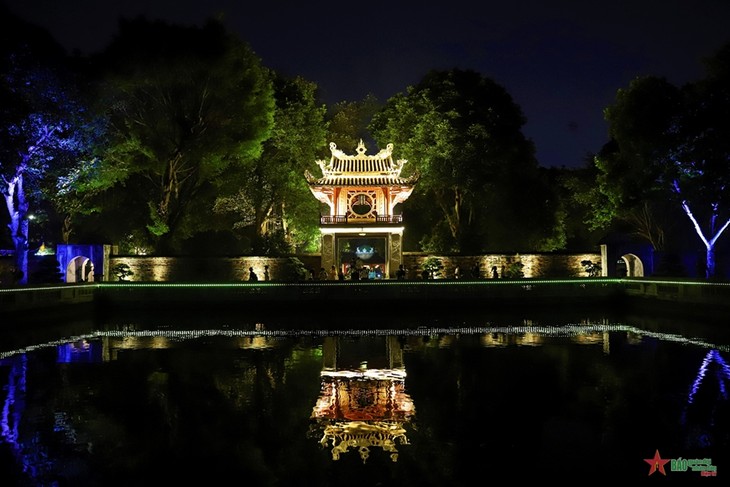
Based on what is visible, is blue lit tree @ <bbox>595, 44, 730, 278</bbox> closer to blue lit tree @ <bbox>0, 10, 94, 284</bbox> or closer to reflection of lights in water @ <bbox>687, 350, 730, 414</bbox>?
reflection of lights in water @ <bbox>687, 350, 730, 414</bbox>

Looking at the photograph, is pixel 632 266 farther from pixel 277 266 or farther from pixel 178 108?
pixel 178 108

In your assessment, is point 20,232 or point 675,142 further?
point 675,142

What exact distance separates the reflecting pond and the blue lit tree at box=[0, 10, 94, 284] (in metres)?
9.89

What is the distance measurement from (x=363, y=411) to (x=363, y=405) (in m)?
0.38

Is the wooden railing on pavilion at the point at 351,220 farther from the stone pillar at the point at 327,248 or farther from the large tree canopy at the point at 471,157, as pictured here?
the large tree canopy at the point at 471,157

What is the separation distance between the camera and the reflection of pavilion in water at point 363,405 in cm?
844

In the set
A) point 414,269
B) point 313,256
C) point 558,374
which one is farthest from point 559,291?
point 558,374

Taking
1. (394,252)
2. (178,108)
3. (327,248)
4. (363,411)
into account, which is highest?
(178,108)

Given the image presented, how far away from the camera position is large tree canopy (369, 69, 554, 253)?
36.6 meters

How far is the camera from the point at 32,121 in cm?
2508

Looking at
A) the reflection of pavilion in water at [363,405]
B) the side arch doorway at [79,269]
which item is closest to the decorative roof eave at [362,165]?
the side arch doorway at [79,269]

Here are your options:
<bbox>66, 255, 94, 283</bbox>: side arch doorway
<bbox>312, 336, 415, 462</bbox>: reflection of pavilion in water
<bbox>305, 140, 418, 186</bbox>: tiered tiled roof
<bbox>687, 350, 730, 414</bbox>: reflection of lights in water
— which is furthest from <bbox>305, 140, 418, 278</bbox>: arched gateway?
<bbox>687, 350, 730, 414</bbox>: reflection of lights in water

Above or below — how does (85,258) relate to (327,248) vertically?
below

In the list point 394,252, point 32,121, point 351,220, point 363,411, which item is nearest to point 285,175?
point 351,220
